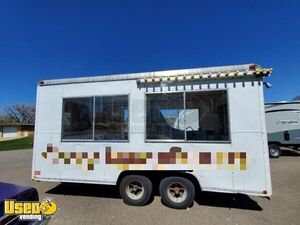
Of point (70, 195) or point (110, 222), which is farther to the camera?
point (70, 195)

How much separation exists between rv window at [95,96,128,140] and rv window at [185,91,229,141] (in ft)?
4.98

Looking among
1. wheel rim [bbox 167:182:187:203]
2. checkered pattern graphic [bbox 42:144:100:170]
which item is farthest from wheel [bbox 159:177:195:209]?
checkered pattern graphic [bbox 42:144:100:170]

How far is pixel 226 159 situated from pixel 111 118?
282 cm

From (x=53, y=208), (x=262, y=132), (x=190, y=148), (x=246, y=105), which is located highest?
(x=246, y=105)

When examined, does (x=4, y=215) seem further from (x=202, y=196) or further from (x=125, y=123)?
(x=202, y=196)

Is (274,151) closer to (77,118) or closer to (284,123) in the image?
(284,123)

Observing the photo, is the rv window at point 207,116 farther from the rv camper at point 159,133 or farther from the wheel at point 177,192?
the wheel at point 177,192

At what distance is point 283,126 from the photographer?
42.0 ft

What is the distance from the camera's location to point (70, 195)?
583cm

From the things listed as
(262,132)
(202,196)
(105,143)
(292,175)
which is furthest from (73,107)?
(292,175)

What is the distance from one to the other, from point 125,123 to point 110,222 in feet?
7.01

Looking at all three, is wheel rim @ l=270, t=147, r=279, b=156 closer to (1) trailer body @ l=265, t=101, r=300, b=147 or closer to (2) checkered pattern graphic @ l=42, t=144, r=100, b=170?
(1) trailer body @ l=265, t=101, r=300, b=147

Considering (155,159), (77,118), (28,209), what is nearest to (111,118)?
(77,118)

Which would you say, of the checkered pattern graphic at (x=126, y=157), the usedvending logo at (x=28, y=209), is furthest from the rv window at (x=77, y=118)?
the usedvending logo at (x=28, y=209)
